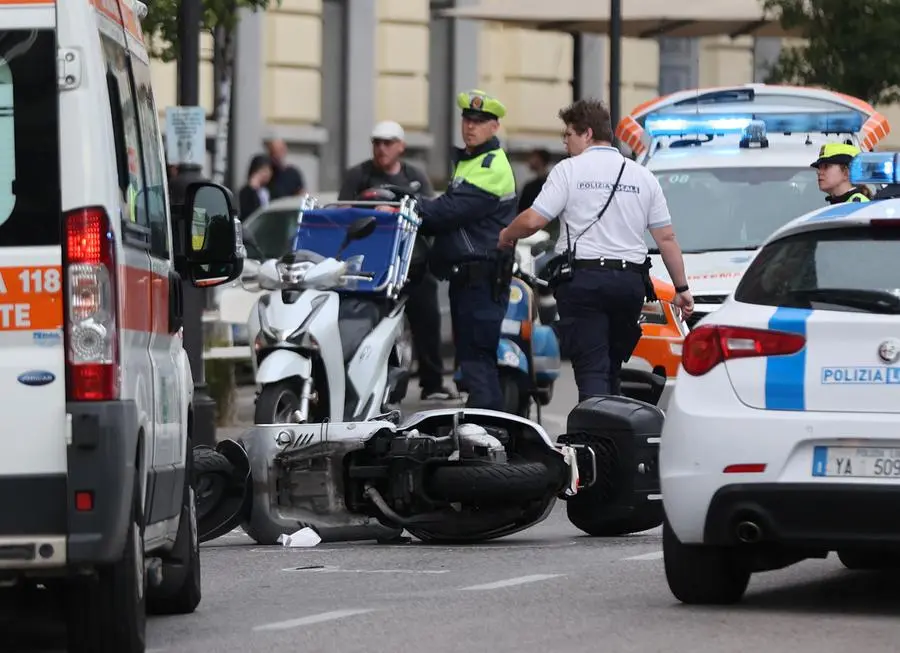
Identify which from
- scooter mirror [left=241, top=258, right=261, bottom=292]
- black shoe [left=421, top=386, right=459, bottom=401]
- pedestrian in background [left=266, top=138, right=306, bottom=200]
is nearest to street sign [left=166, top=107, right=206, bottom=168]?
scooter mirror [left=241, top=258, right=261, bottom=292]

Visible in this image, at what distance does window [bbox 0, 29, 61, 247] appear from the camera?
7512 mm

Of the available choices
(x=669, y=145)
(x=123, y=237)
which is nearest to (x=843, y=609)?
(x=123, y=237)

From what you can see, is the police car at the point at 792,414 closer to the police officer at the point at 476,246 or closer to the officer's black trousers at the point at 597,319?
the officer's black trousers at the point at 597,319

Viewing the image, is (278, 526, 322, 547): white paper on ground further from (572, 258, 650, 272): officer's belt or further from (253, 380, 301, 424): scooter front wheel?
(572, 258, 650, 272): officer's belt

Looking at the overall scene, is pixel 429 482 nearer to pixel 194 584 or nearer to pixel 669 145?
pixel 194 584

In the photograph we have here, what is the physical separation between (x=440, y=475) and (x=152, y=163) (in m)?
2.87

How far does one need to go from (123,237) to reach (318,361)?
20.7 ft

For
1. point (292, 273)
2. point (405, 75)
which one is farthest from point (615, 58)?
point (405, 75)

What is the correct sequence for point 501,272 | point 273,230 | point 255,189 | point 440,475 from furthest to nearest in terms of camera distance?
point 255,189
point 273,230
point 501,272
point 440,475

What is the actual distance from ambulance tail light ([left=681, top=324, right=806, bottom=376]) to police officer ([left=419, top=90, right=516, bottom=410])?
16.9ft

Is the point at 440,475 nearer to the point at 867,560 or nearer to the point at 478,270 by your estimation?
the point at 867,560

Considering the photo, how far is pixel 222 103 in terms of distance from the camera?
83.7 ft

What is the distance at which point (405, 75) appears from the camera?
33.3m

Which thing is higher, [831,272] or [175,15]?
[175,15]
